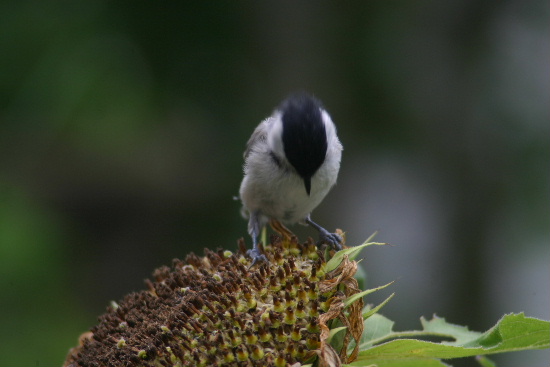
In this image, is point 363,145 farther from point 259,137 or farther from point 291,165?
point 291,165

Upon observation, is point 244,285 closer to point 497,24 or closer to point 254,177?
point 254,177

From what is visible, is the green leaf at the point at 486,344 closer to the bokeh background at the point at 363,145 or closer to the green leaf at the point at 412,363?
the green leaf at the point at 412,363

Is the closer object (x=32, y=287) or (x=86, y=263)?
(x=32, y=287)

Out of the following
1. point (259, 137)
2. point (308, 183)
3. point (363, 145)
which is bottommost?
point (308, 183)

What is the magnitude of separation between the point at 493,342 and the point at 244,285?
57 cm

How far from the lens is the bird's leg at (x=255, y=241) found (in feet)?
5.21

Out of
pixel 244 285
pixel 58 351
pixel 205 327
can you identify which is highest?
pixel 58 351

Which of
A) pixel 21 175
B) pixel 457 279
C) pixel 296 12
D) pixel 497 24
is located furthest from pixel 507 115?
pixel 21 175

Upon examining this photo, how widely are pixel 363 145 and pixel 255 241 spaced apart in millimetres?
2827

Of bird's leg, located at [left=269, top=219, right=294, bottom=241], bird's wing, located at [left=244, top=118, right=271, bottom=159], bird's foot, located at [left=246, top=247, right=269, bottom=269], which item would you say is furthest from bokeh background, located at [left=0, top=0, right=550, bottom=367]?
bird's foot, located at [left=246, top=247, right=269, bottom=269]

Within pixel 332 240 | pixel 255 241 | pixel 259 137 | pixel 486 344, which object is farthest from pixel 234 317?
pixel 259 137

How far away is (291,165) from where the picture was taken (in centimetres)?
222

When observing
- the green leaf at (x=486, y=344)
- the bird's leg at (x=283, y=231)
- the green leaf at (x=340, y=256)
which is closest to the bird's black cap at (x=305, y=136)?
the bird's leg at (x=283, y=231)

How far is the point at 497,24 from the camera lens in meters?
4.62
